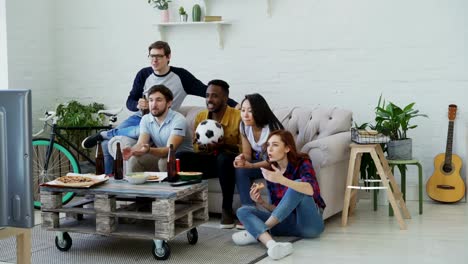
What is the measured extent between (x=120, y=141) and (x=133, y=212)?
1323 millimetres

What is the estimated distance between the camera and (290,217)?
469 centimetres

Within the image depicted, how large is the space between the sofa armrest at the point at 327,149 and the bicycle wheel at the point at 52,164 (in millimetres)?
1952

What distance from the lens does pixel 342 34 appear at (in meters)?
6.02

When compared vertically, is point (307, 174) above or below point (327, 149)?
below

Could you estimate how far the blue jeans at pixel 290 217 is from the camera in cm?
442

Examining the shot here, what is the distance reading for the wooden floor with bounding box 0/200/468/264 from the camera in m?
4.18

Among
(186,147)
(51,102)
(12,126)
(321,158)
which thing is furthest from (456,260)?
(51,102)

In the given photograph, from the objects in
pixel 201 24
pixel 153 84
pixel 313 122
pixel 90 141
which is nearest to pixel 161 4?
pixel 201 24

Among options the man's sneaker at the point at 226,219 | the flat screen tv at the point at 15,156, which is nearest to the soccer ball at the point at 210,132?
the man's sneaker at the point at 226,219

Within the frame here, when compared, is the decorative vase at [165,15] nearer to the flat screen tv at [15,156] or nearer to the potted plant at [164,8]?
the potted plant at [164,8]

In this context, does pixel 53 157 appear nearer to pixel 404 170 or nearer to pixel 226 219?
pixel 226 219

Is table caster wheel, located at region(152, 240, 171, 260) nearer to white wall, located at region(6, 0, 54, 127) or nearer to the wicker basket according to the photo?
the wicker basket

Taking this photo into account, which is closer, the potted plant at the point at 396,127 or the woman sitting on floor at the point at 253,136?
the woman sitting on floor at the point at 253,136

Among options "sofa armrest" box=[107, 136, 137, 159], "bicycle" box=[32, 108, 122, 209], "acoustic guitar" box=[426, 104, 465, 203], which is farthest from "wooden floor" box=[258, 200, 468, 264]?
"bicycle" box=[32, 108, 122, 209]
